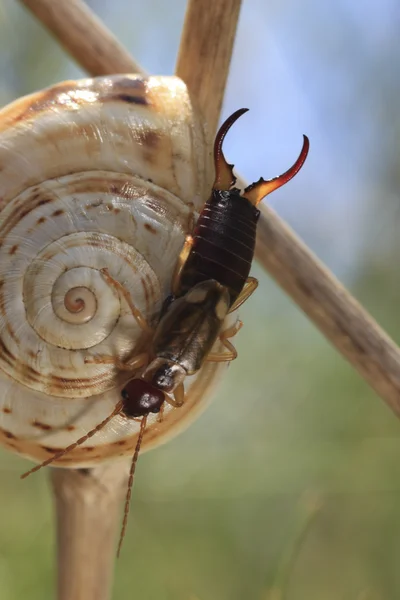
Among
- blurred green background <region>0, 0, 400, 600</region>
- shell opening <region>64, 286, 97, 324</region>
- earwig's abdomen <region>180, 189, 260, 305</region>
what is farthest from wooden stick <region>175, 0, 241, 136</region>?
blurred green background <region>0, 0, 400, 600</region>

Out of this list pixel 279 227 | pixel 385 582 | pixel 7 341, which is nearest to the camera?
pixel 7 341

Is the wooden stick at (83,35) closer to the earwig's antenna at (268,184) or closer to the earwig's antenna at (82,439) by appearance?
the earwig's antenna at (268,184)

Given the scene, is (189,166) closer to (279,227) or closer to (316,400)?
(279,227)

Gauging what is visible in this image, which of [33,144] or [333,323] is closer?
[33,144]

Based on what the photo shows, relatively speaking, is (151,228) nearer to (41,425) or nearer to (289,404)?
(41,425)

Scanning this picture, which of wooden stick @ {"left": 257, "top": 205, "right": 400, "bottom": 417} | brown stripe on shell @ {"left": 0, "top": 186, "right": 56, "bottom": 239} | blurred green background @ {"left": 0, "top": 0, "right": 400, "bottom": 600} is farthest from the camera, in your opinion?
blurred green background @ {"left": 0, "top": 0, "right": 400, "bottom": 600}

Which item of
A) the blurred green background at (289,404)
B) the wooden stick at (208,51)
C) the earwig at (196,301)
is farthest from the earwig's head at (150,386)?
the blurred green background at (289,404)

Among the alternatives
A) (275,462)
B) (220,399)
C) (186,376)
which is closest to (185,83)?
(186,376)

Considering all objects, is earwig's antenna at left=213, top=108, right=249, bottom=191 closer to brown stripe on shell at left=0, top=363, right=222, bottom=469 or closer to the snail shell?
the snail shell
